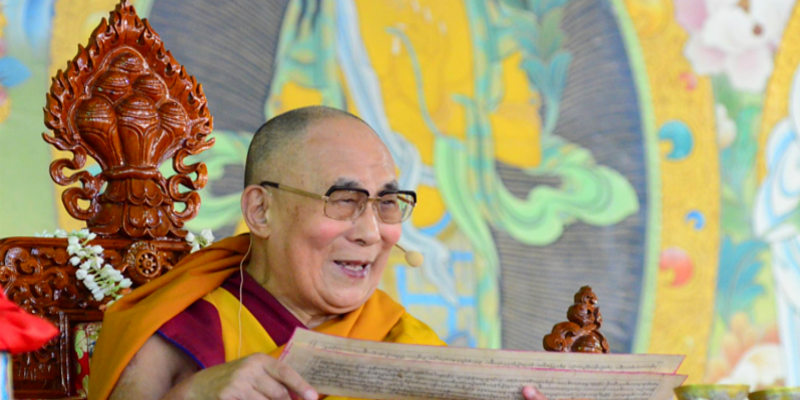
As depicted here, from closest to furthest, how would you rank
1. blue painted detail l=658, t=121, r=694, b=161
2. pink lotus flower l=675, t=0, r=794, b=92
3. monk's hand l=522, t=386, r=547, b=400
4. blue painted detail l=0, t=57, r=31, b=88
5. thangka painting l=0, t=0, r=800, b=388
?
monk's hand l=522, t=386, r=547, b=400 < blue painted detail l=0, t=57, r=31, b=88 < thangka painting l=0, t=0, r=800, b=388 < blue painted detail l=658, t=121, r=694, b=161 < pink lotus flower l=675, t=0, r=794, b=92

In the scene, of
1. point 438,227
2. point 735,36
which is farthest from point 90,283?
point 735,36

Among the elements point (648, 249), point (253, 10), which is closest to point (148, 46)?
point (253, 10)

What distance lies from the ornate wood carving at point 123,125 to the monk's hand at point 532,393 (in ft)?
3.44

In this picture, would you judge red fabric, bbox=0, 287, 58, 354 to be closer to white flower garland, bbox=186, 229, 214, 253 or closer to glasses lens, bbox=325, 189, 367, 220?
glasses lens, bbox=325, 189, 367, 220

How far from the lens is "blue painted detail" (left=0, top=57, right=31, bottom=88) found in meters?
3.73

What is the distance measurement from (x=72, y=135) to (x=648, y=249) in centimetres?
331

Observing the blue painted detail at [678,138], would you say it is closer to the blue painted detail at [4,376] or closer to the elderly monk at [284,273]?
the elderly monk at [284,273]

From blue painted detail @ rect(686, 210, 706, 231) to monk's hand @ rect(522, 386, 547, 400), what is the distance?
3501 millimetres

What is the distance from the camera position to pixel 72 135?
221 centimetres

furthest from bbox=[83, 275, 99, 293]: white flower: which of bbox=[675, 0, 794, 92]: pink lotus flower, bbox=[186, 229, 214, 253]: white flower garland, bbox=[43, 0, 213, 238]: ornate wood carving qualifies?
bbox=[675, 0, 794, 92]: pink lotus flower

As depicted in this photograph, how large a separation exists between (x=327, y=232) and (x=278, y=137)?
0.26 meters

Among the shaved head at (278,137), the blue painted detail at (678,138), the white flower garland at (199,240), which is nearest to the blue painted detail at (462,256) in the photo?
the blue painted detail at (678,138)

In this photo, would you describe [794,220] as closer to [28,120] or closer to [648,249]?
[648,249]

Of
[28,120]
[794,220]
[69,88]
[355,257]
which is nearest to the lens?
[355,257]
